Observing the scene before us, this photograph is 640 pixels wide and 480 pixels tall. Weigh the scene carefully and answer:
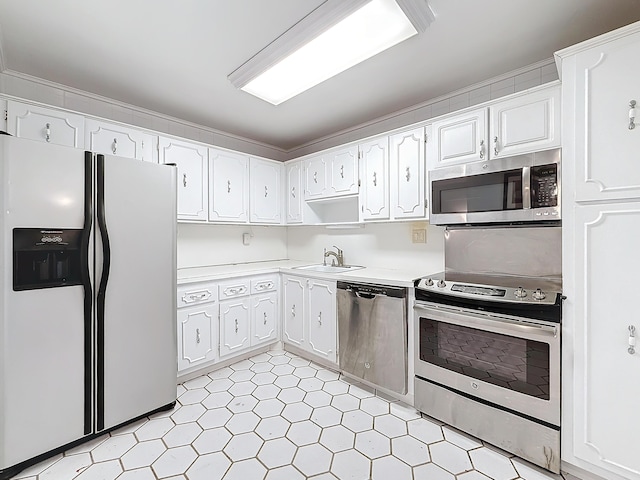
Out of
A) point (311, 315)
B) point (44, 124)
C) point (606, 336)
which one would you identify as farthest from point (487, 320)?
point (44, 124)

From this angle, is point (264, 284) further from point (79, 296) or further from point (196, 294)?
point (79, 296)

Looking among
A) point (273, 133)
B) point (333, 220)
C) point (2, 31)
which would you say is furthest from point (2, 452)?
point (273, 133)

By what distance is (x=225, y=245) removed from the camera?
3.42 m

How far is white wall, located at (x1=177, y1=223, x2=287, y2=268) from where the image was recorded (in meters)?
3.09

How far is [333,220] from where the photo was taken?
136 inches

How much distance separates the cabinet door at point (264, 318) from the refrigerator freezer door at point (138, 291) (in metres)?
0.93

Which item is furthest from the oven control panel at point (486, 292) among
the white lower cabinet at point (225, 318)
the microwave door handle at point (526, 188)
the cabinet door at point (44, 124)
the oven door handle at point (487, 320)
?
the cabinet door at point (44, 124)

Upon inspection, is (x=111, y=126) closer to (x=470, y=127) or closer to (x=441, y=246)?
(x=470, y=127)

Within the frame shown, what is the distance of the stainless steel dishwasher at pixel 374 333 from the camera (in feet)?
7.10

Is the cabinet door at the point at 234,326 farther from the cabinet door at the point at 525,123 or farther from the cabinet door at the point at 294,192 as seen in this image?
the cabinet door at the point at 525,123

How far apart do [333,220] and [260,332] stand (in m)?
1.47

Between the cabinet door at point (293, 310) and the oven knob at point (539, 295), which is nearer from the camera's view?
the oven knob at point (539, 295)

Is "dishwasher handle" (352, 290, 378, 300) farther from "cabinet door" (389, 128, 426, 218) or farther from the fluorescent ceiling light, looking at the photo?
the fluorescent ceiling light

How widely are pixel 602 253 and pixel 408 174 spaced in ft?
4.44
